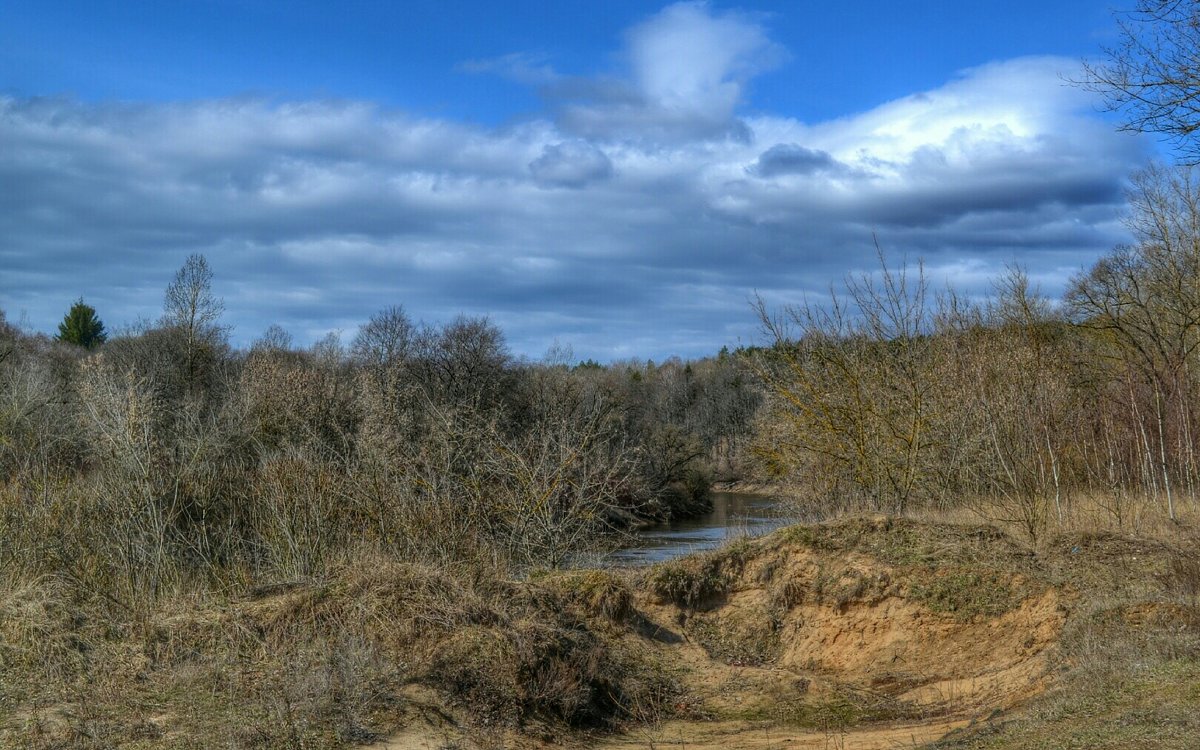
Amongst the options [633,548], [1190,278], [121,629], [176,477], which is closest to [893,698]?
[121,629]

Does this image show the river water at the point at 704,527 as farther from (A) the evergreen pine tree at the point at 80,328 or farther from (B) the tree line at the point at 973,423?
(A) the evergreen pine tree at the point at 80,328

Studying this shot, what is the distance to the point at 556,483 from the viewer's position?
17328mm

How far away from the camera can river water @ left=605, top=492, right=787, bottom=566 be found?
1027 inches

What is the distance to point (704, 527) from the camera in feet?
142

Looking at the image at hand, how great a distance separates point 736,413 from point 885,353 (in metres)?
59.5

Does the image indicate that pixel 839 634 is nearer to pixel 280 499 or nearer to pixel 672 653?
pixel 672 653

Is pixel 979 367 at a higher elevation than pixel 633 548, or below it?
higher

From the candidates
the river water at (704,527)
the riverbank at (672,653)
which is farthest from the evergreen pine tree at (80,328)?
the riverbank at (672,653)

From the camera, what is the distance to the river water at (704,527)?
26094 millimetres

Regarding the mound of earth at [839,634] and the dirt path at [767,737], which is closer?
the dirt path at [767,737]

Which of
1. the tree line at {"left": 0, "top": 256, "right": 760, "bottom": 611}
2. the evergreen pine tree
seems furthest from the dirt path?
the evergreen pine tree

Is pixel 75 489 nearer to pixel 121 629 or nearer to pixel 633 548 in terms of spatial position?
pixel 121 629

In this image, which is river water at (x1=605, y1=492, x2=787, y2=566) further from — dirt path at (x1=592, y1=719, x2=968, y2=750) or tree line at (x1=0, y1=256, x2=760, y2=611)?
dirt path at (x1=592, y1=719, x2=968, y2=750)

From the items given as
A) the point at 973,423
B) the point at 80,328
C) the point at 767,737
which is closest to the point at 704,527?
the point at 973,423
